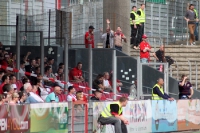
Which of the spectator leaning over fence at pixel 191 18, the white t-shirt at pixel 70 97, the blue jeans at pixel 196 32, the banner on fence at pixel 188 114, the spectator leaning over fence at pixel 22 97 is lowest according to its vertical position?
the banner on fence at pixel 188 114

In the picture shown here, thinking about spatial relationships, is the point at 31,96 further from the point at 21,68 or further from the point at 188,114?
the point at 188,114

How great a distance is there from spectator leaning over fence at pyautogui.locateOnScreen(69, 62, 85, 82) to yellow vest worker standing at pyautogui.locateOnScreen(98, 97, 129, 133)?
5828 millimetres

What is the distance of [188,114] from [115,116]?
7399mm

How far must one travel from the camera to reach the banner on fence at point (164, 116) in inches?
1007

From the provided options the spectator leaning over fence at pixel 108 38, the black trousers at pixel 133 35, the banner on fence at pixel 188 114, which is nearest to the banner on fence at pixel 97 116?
the banner on fence at pixel 188 114

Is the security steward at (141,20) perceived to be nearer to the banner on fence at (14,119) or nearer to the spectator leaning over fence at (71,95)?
the spectator leaning over fence at (71,95)

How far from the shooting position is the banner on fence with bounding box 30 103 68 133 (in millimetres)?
19359

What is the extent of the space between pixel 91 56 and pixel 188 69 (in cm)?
953

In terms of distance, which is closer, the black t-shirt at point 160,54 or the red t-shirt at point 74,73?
the red t-shirt at point 74,73

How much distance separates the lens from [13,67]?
24469 mm

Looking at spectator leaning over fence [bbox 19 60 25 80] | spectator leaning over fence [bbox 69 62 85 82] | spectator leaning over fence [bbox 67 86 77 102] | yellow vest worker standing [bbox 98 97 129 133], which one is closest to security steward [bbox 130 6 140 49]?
spectator leaning over fence [bbox 69 62 85 82]

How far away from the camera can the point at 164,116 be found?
→ 2616 centimetres

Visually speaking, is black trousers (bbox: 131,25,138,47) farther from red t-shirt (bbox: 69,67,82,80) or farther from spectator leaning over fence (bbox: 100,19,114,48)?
red t-shirt (bbox: 69,67,82,80)

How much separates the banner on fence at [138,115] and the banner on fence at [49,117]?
3.37 metres
